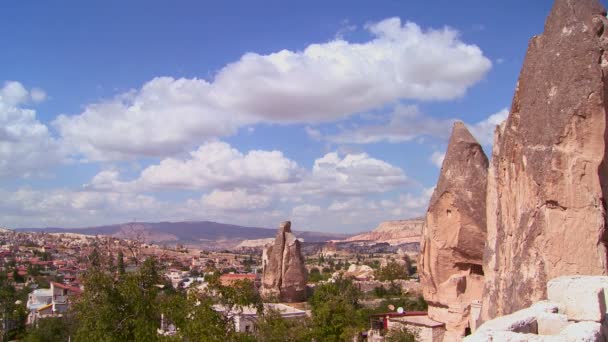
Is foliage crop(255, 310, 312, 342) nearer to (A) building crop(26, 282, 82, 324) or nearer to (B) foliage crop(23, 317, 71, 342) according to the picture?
(B) foliage crop(23, 317, 71, 342)

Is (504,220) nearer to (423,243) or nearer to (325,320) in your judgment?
(423,243)

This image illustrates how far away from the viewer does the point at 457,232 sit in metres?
15.8

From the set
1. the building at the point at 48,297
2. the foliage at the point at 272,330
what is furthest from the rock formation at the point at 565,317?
the building at the point at 48,297

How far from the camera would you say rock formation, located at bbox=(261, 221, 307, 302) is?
42594 mm

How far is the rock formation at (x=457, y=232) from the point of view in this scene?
1568cm

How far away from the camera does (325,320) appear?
69.5 ft

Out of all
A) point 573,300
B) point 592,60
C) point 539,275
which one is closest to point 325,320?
point 539,275

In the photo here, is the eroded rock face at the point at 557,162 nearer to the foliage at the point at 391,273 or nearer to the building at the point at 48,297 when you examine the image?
the building at the point at 48,297

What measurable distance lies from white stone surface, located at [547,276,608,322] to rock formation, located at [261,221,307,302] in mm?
36119

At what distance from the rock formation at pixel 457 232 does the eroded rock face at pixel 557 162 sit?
3.94 metres

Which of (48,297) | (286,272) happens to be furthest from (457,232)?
(48,297)

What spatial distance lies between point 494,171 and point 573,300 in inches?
284

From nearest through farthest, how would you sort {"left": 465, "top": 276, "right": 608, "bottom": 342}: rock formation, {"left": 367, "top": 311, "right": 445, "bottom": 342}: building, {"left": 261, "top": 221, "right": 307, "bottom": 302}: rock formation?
1. {"left": 465, "top": 276, "right": 608, "bottom": 342}: rock formation
2. {"left": 367, "top": 311, "right": 445, "bottom": 342}: building
3. {"left": 261, "top": 221, "right": 307, "bottom": 302}: rock formation

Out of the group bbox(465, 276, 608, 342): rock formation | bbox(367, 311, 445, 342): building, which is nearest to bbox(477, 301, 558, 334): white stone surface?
bbox(465, 276, 608, 342): rock formation
